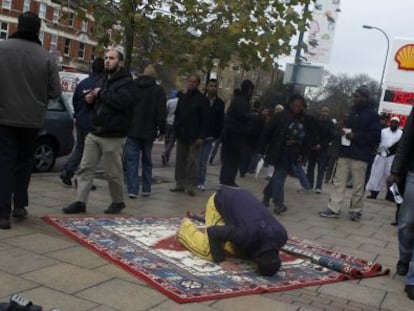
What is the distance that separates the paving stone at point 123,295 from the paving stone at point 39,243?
3.17ft

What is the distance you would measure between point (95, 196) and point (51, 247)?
118 inches

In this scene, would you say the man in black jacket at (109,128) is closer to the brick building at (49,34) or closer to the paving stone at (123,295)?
the paving stone at (123,295)

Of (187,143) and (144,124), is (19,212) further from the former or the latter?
(187,143)

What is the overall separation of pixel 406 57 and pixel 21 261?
13606mm

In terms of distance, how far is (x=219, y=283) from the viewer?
4902mm

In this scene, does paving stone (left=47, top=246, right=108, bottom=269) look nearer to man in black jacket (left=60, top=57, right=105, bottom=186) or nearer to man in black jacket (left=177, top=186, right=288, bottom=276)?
man in black jacket (left=177, top=186, right=288, bottom=276)

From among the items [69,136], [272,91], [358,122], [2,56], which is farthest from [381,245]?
[272,91]

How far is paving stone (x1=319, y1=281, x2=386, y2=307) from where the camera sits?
5.05 m

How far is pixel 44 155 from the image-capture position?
1077 centimetres

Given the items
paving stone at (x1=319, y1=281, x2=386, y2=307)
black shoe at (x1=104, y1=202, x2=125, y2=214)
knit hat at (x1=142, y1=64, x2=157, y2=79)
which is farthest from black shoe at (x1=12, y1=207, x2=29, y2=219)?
knit hat at (x1=142, y1=64, x2=157, y2=79)

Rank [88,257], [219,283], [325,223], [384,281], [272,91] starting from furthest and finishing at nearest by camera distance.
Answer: [272,91]
[325,223]
[384,281]
[88,257]
[219,283]

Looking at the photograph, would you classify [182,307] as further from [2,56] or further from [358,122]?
[358,122]

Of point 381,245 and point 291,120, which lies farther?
point 291,120

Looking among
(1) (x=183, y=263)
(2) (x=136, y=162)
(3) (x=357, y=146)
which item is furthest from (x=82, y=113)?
(3) (x=357, y=146)
